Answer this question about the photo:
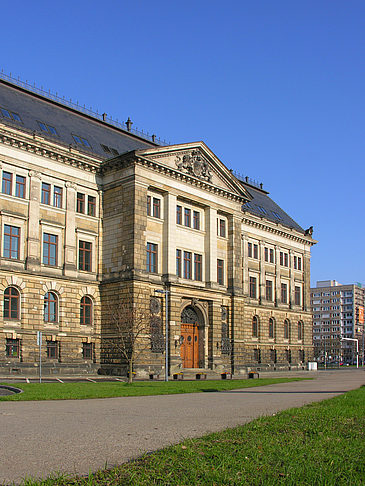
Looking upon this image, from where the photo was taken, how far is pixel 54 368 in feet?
152

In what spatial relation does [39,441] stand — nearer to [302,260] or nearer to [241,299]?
[241,299]

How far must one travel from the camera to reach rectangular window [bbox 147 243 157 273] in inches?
2077

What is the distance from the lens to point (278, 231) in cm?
7850

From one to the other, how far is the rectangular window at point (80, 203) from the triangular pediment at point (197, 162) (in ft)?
21.5

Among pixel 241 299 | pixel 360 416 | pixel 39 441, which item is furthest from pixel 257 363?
pixel 39 441

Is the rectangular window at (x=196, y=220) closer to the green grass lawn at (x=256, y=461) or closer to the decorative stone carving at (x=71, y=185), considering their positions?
the decorative stone carving at (x=71, y=185)

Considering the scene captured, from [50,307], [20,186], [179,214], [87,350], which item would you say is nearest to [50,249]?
[50,307]

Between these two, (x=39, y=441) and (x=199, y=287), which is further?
(x=199, y=287)

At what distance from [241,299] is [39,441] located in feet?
170

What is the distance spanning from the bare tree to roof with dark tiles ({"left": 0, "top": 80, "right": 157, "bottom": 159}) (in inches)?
581

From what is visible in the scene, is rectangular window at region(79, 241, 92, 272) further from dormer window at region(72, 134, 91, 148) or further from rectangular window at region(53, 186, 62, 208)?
dormer window at region(72, 134, 91, 148)

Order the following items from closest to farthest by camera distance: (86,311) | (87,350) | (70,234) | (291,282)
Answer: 1. (70,234)
2. (87,350)
3. (86,311)
4. (291,282)

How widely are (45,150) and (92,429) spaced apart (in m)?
38.6

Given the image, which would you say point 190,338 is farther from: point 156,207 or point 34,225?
point 34,225
